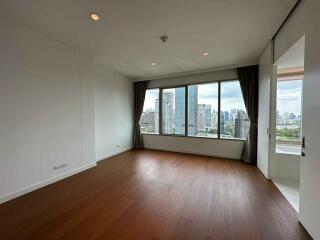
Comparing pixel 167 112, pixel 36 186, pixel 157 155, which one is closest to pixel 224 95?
pixel 167 112

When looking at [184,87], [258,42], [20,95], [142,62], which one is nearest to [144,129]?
[184,87]

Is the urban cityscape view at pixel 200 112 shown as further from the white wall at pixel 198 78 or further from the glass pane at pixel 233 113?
the white wall at pixel 198 78

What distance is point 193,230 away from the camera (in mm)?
1728

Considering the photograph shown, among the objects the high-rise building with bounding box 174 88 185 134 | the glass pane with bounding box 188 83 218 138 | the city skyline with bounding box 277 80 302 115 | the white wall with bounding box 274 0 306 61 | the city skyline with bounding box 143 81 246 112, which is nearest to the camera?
the white wall with bounding box 274 0 306 61

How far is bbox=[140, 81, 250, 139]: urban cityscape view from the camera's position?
4.49 meters

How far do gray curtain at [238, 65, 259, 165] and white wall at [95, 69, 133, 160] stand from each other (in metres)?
3.75

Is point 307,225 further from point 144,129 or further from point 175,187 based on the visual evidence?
point 144,129

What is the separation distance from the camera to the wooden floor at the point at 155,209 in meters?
1.70

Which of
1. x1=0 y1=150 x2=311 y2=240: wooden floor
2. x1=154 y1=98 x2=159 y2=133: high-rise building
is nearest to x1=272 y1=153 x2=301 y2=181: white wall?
x1=0 y1=150 x2=311 y2=240: wooden floor

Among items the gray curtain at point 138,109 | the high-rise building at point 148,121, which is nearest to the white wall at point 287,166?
the high-rise building at point 148,121

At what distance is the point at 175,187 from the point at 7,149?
2773 millimetres

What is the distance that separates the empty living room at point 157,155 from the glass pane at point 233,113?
3cm

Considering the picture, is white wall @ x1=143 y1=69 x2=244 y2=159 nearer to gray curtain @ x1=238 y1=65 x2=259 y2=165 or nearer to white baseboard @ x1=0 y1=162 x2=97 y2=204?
gray curtain @ x1=238 y1=65 x2=259 y2=165

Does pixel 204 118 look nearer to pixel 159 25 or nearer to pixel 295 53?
pixel 295 53
